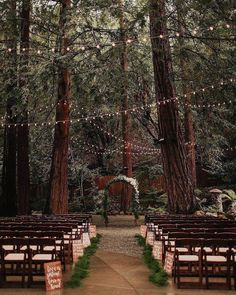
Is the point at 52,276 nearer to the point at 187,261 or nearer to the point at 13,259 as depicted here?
the point at 13,259

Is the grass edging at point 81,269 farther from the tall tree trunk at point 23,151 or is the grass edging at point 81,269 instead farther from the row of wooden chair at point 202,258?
the tall tree trunk at point 23,151

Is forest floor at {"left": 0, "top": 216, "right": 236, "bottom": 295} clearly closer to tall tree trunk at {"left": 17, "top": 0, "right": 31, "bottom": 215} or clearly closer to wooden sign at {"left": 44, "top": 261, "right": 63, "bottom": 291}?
wooden sign at {"left": 44, "top": 261, "right": 63, "bottom": 291}

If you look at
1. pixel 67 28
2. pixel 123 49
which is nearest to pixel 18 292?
pixel 123 49

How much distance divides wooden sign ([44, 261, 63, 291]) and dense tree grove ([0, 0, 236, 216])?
584 cm

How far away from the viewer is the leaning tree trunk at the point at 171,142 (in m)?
17.6

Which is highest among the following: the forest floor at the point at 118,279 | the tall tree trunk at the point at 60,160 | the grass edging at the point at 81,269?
the tall tree trunk at the point at 60,160

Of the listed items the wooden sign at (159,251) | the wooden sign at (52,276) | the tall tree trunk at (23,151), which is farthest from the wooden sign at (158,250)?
the tall tree trunk at (23,151)

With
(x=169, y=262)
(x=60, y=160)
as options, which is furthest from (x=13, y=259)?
(x=60, y=160)

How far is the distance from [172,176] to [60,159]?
17.2 ft

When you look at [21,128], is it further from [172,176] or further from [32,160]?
[32,160]

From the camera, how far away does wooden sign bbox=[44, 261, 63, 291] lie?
751 cm

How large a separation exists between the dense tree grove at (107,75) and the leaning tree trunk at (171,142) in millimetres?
38

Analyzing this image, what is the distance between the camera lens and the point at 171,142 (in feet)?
58.2

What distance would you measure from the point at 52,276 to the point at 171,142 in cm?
1082
